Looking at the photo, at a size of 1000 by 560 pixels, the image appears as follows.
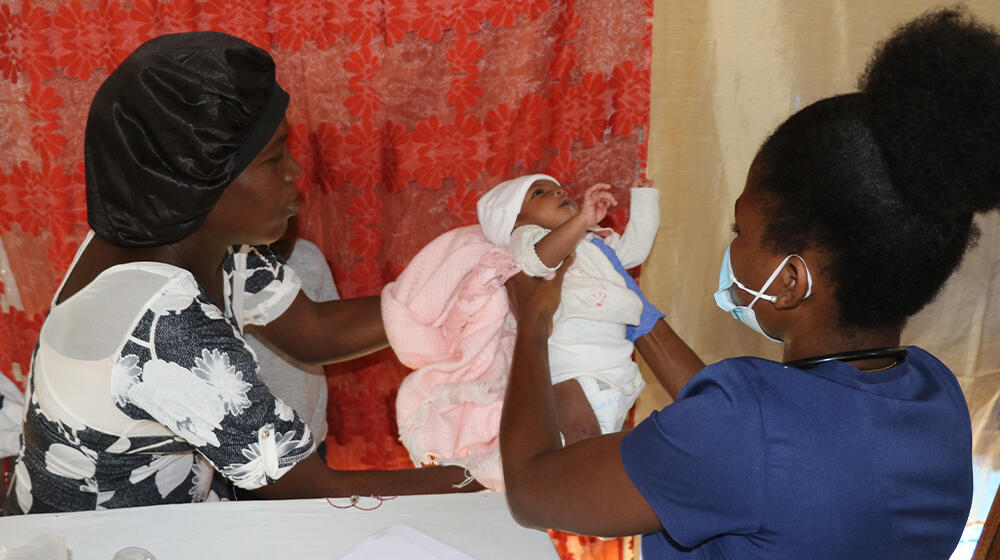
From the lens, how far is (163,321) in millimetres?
1452

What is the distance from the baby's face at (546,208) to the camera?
203 cm

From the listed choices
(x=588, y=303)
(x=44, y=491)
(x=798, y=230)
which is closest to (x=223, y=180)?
(x=44, y=491)

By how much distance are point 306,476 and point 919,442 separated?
1.12 meters

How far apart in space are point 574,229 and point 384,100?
0.99 metres

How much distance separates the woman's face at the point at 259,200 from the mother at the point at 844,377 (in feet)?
2.94

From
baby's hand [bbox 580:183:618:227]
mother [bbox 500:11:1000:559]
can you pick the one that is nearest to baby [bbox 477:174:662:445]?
baby's hand [bbox 580:183:618:227]

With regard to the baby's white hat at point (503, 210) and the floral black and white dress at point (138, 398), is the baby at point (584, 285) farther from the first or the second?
the floral black and white dress at point (138, 398)

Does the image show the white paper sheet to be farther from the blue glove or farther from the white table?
the blue glove

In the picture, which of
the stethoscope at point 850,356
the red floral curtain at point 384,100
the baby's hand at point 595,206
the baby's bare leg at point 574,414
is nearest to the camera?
the stethoscope at point 850,356

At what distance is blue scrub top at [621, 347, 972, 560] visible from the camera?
106cm

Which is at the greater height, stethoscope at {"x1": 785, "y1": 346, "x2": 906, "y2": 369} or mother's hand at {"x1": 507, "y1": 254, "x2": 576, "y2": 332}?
stethoscope at {"x1": 785, "y1": 346, "x2": 906, "y2": 369}

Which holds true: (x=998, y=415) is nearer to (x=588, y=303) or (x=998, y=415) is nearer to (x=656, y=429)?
Answer: (x=588, y=303)

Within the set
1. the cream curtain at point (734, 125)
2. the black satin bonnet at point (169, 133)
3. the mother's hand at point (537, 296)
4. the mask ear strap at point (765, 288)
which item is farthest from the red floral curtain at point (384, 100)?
the mask ear strap at point (765, 288)

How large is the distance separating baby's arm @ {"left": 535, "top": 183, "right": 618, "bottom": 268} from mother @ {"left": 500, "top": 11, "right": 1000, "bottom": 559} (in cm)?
56
